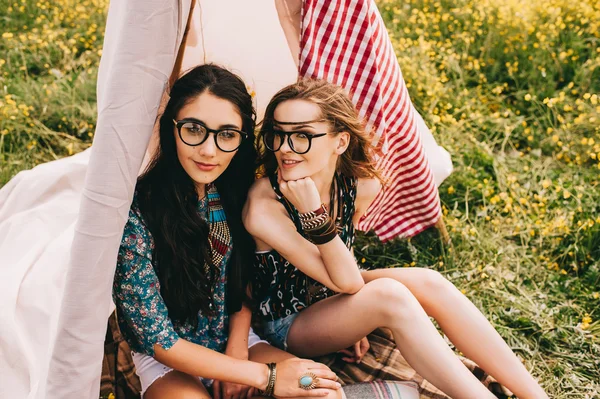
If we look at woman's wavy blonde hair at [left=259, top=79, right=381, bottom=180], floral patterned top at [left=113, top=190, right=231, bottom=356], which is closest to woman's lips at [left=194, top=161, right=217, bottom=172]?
floral patterned top at [left=113, top=190, right=231, bottom=356]

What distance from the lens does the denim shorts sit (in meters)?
2.61

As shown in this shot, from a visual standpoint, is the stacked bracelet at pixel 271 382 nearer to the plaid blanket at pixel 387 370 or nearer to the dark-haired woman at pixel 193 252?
the dark-haired woman at pixel 193 252

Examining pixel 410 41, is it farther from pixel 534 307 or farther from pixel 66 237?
pixel 66 237

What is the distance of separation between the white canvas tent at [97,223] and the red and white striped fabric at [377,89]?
0.51 metres

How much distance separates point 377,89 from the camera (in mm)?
2836

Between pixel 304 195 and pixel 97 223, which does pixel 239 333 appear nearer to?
pixel 304 195

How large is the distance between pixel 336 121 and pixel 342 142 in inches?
4.4

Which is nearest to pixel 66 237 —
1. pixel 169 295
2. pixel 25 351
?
pixel 25 351

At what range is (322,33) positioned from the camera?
106 inches

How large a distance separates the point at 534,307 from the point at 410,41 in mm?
2407

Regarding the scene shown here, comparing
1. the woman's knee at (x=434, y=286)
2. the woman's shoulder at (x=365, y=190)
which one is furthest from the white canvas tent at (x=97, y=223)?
the woman's knee at (x=434, y=286)

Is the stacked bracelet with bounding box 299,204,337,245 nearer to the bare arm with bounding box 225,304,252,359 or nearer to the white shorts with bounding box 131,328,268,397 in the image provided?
the bare arm with bounding box 225,304,252,359

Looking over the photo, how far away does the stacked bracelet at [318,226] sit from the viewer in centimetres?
226

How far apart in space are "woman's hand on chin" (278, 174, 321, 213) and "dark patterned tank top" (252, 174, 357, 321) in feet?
0.52
